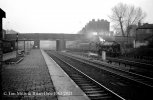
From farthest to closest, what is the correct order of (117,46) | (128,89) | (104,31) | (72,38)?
(104,31) < (72,38) < (117,46) < (128,89)

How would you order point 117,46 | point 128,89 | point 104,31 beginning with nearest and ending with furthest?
point 128,89 < point 117,46 < point 104,31

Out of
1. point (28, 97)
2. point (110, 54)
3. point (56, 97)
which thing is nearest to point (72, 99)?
point (56, 97)

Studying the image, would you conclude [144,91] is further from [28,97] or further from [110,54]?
[110,54]

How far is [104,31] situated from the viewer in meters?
101

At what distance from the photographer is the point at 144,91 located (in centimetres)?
875

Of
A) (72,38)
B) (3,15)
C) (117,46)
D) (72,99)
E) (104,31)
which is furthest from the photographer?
(104,31)

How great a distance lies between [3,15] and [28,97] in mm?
6778

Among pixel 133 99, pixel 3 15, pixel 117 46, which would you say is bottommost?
pixel 133 99

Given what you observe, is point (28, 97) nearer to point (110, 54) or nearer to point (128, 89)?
point (128, 89)

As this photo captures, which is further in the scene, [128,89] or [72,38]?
[72,38]

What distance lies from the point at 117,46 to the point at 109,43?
1.52 meters

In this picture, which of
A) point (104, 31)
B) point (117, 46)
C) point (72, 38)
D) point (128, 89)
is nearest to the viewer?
point (128, 89)

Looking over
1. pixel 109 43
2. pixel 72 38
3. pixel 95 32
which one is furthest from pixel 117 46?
pixel 95 32

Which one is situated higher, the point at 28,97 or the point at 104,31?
the point at 104,31
